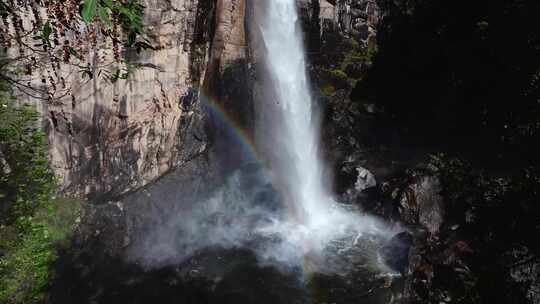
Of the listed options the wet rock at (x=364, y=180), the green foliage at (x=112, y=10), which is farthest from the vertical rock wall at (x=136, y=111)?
the wet rock at (x=364, y=180)

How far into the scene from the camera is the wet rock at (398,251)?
9.71m

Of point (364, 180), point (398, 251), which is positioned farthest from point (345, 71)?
point (398, 251)

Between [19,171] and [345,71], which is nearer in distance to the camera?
[19,171]

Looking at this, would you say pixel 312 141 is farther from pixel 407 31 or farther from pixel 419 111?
pixel 407 31

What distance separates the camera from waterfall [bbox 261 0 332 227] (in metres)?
14.1

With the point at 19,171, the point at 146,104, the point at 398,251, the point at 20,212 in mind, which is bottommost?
the point at 398,251

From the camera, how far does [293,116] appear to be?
49.6ft

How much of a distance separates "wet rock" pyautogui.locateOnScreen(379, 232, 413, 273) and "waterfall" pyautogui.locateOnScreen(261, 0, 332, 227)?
117 inches

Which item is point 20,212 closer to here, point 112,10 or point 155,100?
point 112,10

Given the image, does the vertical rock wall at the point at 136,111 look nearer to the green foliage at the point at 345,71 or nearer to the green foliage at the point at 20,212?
the green foliage at the point at 20,212

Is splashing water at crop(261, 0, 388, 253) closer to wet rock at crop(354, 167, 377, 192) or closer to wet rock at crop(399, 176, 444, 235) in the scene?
wet rock at crop(354, 167, 377, 192)

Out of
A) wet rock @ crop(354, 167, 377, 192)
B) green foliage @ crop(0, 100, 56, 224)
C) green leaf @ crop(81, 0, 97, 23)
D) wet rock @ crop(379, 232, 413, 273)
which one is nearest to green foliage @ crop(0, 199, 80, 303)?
green foliage @ crop(0, 100, 56, 224)

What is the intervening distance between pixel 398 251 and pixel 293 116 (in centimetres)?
711

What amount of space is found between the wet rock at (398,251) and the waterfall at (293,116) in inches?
117
